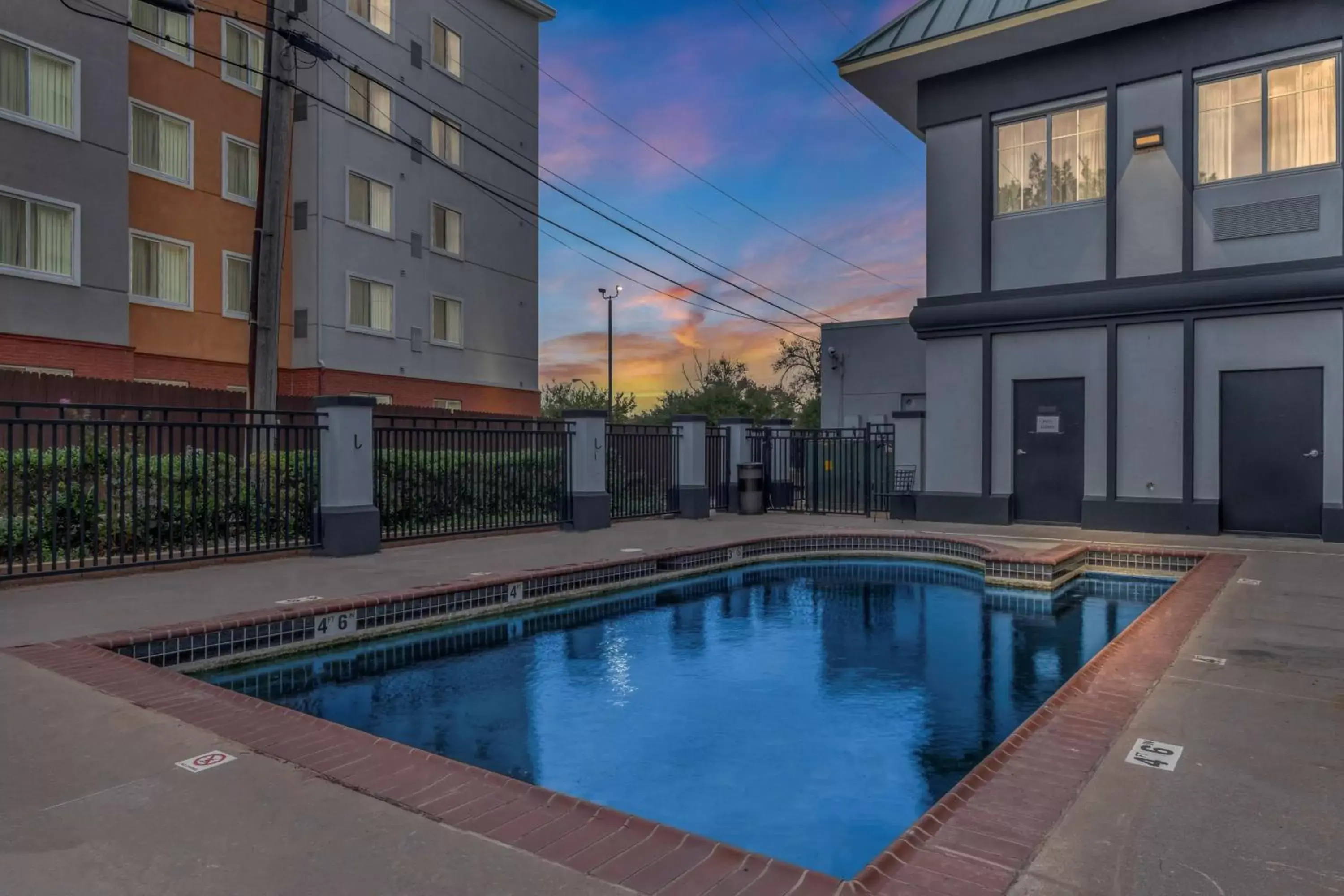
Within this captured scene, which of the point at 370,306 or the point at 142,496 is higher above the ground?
the point at 370,306

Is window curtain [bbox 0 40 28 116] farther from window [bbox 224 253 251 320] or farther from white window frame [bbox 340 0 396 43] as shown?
white window frame [bbox 340 0 396 43]

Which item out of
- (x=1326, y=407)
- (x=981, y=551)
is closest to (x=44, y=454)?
(x=981, y=551)

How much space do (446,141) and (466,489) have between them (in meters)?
14.2

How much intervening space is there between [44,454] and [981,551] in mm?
10256

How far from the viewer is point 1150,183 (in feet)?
37.9

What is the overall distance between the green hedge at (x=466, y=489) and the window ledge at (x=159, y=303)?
8.51 m

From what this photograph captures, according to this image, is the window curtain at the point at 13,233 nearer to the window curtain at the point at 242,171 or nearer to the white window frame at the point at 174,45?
the white window frame at the point at 174,45

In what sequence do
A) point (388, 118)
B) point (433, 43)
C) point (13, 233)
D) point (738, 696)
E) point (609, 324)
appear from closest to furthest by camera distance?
point (738, 696) → point (13, 233) → point (388, 118) → point (433, 43) → point (609, 324)

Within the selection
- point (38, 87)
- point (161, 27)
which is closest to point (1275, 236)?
point (38, 87)

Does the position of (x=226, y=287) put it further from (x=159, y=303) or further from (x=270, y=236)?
(x=270, y=236)

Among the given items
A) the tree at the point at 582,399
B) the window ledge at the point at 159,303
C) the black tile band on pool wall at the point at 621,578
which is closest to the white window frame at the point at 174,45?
the window ledge at the point at 159,303

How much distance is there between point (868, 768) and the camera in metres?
3.97

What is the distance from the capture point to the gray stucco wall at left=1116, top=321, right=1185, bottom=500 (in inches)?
449

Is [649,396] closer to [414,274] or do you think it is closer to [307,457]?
[414,274]
